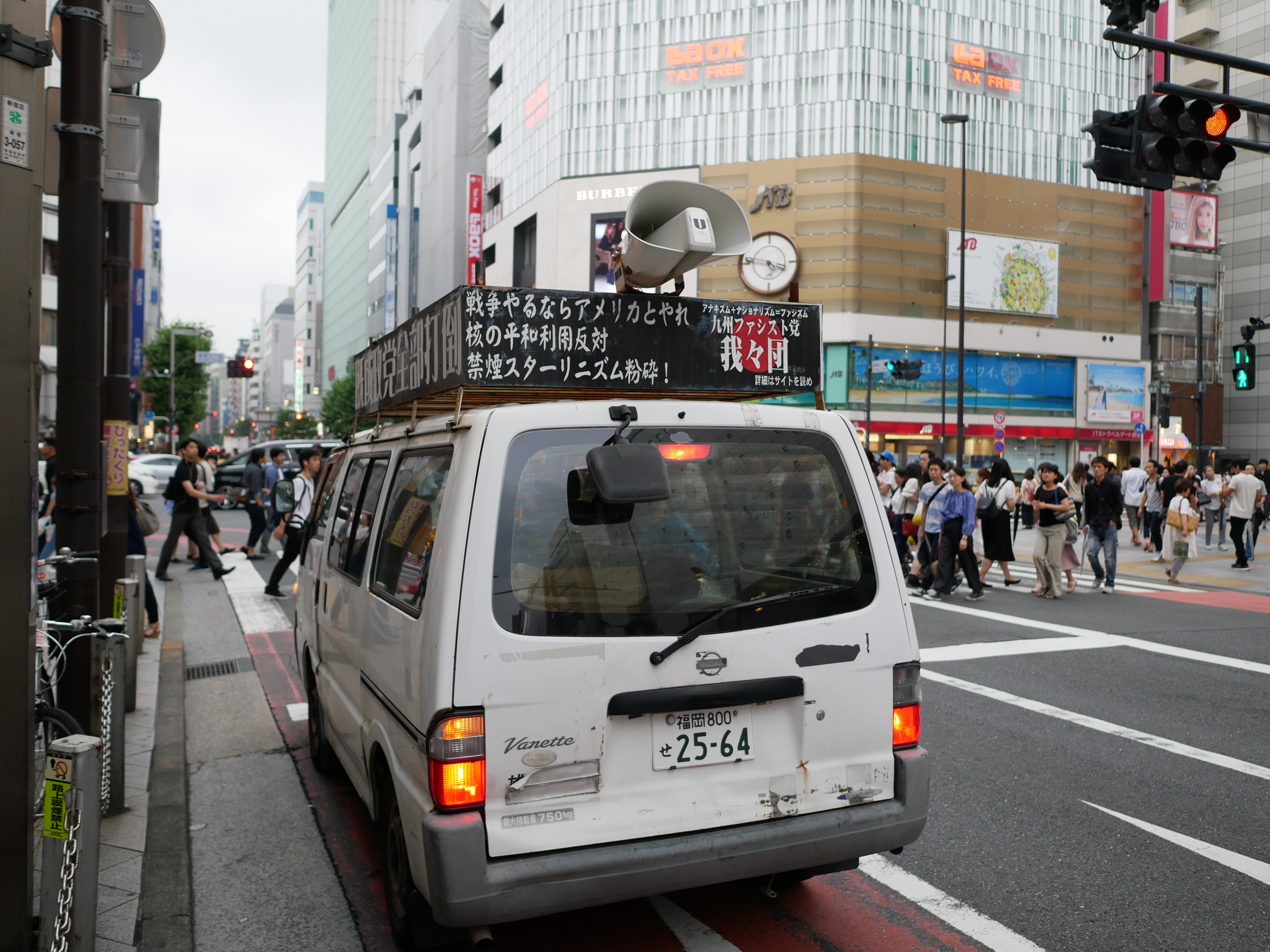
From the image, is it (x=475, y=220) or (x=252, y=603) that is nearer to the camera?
(x=252, y=603)

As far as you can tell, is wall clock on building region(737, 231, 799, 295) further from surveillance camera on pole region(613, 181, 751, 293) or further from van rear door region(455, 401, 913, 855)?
van rear door region(455, 401, 913, 855)

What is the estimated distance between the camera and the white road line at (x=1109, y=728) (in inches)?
210

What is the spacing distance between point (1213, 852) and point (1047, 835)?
0.65 metres

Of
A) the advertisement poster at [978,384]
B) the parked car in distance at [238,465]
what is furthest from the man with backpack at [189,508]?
the advertisement poster at [978,384]

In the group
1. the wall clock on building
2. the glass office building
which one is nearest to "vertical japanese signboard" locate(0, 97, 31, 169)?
the wall clock on building

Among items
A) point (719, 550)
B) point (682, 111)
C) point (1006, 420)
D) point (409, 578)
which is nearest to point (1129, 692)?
point (719, 550)

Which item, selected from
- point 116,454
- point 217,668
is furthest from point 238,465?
point 217,668

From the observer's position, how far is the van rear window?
278cm

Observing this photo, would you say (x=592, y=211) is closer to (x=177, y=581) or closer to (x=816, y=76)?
(x=816, y=76)

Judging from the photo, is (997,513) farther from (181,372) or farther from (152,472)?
(181,372)

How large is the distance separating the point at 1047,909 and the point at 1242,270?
2512 inches

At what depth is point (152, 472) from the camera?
98.4ft

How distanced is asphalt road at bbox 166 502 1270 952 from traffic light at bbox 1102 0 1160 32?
5.28m

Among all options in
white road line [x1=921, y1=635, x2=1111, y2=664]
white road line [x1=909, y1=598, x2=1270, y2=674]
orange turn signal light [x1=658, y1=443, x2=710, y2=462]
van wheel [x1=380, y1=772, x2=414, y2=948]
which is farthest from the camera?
white road line [x1=921, y1=635, x2=1111, y2=664]
